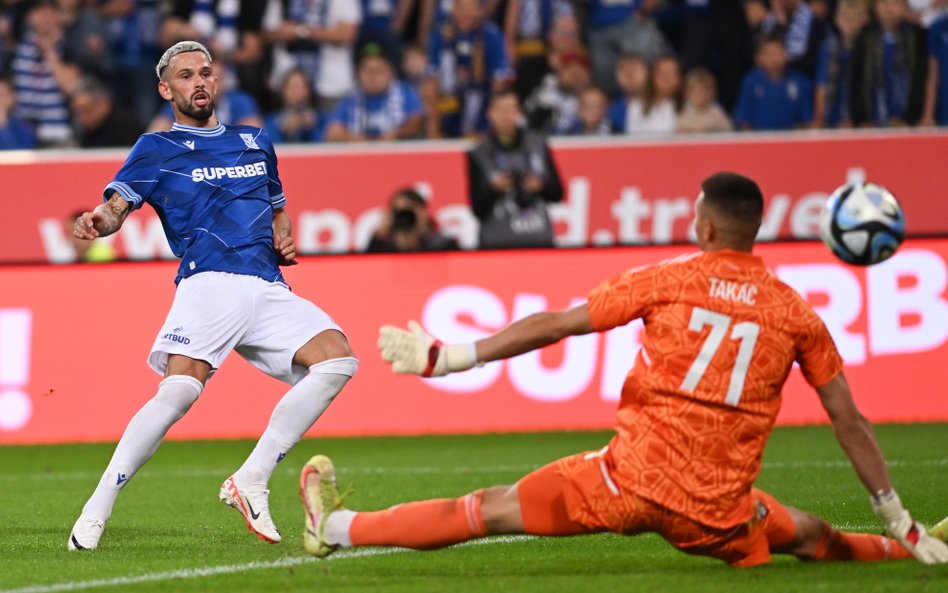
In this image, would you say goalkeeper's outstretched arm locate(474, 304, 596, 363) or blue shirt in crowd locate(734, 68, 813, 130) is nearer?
goalkeeper's outstretched arm locate(474, 304, 596, 363)

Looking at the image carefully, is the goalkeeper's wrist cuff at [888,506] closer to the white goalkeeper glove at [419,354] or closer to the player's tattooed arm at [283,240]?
the white goalkeeper glove at [419,354]

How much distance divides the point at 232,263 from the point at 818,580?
3067 millimetres

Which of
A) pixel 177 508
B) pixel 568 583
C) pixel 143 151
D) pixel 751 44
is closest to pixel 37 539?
pixel 177 508

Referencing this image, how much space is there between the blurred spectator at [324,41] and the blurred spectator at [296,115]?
0.31 metres

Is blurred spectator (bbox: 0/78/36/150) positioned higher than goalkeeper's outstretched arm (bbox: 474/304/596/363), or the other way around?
goalkeeper's outstretched arm (bbox: 474/304/596/363)

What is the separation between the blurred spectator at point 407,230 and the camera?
13359 mm

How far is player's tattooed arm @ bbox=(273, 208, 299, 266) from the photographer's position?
24.3 ft

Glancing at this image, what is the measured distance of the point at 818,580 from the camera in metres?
5.55

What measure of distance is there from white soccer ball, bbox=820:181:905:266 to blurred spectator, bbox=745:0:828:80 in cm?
976

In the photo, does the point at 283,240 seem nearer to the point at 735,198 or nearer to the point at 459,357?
the point at 459,357

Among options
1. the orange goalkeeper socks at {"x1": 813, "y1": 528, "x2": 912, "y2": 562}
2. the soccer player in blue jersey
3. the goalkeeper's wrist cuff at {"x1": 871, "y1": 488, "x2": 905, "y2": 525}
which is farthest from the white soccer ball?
the soccer player in blue jersey

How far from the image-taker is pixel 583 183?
49.3 ft

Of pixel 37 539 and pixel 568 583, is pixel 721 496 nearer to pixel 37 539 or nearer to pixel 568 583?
pixel 568 583

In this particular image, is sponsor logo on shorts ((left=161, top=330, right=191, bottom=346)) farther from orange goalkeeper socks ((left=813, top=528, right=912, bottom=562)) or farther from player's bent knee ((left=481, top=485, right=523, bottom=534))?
orange goalkeeper socks ((left=813, top=528, right=912, bottom=562))
